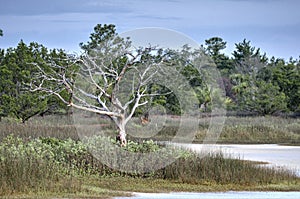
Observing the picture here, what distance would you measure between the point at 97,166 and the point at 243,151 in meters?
7.75

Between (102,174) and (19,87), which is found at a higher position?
(19,87)

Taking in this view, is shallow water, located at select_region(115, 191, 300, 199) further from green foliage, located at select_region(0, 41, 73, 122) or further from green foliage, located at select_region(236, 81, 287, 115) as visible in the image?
green foliage, located at select_region(236, 81, 287, 115)

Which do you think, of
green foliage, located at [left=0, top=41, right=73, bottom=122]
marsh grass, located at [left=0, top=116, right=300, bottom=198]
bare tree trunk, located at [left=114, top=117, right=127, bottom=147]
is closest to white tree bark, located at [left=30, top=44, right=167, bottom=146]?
bare tree trunk, located at [left=114, top=117, right=127, bottom=147]

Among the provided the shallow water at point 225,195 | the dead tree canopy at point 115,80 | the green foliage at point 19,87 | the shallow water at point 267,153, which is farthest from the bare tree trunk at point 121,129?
the green foliage at point 19,87

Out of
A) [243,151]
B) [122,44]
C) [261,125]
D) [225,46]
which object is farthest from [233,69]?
[122,44]

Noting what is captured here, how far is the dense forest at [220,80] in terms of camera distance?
1064 inches

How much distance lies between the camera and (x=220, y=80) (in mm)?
37281

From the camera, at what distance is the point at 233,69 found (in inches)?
1933

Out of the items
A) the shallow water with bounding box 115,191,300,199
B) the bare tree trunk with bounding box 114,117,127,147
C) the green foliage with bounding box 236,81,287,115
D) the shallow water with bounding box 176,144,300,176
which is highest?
the green foliage with bounding box 236,81,287,115

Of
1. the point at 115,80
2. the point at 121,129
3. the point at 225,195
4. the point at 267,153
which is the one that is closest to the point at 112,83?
the point at 115,80

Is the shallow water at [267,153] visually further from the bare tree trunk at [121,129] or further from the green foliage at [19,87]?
the green foliage at [19,87]

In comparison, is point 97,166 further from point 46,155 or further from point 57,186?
point 57,186

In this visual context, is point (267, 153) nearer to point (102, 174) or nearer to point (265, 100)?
point (102, 174)

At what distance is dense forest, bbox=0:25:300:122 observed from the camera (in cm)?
2703
